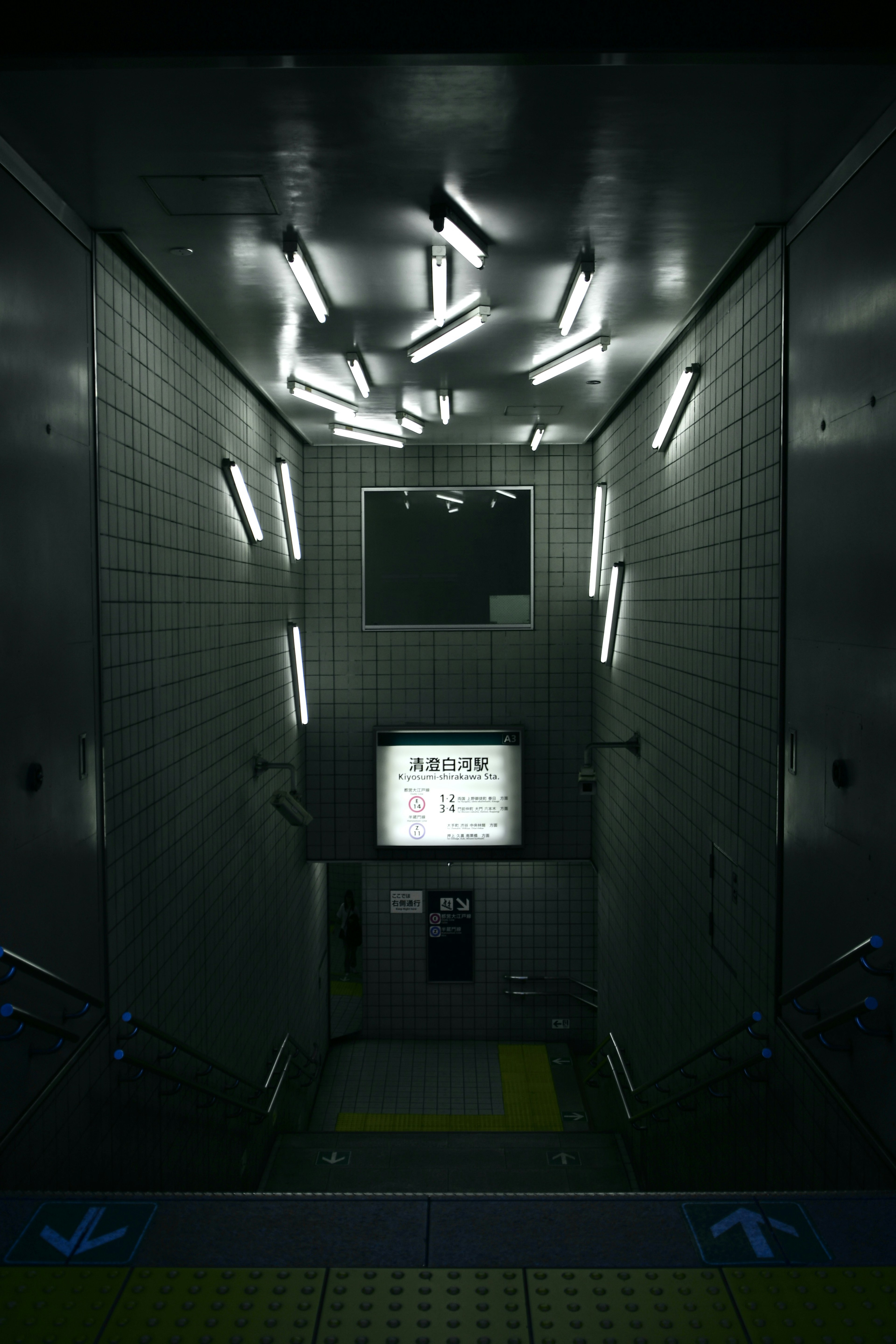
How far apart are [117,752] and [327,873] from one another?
668cm

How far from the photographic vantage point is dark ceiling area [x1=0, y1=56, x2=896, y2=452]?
2.52 meters

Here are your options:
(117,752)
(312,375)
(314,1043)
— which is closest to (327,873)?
(314,1043)

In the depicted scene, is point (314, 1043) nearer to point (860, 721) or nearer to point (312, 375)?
point (312, 375)

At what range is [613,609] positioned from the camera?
707 centimetres

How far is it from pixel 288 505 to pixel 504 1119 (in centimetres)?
589


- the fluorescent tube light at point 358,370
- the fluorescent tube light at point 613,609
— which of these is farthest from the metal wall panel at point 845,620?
the fluorescent tube light at point 613,609

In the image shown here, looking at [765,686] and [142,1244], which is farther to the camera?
[765,686]

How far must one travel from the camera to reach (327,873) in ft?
33.2

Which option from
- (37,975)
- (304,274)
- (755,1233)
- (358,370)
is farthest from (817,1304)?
(358,370)

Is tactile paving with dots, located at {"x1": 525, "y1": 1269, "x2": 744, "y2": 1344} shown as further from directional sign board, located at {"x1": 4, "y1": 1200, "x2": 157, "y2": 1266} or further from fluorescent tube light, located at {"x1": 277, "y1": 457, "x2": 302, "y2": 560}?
fluorescent tube light, located at {"x1": 277, "y1": 457, "x2": 302, "y2": 560}

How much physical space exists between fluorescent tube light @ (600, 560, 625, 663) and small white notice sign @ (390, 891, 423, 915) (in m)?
3.64

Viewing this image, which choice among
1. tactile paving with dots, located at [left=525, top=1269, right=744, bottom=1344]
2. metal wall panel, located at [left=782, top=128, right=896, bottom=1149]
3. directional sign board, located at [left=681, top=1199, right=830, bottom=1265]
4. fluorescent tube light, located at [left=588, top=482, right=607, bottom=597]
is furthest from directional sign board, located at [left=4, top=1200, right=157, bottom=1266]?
fluorescent tube light, located at [left=588, top=482, right=607, bottom=597]

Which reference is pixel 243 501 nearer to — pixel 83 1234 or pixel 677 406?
pixel 677 406

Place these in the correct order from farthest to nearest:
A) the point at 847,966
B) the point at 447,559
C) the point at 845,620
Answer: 1. the point at 447,559
2. the point at 845,620
3. the point at 847,966
